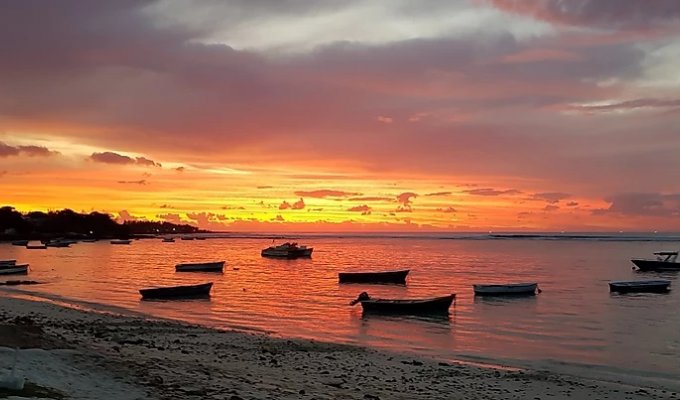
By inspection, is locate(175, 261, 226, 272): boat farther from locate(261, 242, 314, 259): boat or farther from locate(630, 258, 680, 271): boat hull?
locate(630, 258, 680, 271): boat hull

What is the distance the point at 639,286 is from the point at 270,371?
165 feet

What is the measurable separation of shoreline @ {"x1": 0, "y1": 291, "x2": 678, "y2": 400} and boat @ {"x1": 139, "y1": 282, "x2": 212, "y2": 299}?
20277 millimetres

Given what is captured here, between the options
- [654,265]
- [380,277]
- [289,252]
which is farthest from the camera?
[289,252]

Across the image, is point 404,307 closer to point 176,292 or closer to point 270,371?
point 176,292

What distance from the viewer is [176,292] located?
51.5m

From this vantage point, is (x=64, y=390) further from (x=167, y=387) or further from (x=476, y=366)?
(x=476, y=366)

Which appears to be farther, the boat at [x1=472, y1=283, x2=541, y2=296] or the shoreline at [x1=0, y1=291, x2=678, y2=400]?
the boat at [x1=472, y1=283, x2=541, y2=296]

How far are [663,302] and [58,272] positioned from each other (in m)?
67.4

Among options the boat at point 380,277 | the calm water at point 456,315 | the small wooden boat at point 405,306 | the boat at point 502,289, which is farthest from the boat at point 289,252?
the small wooden boat at point 405,306

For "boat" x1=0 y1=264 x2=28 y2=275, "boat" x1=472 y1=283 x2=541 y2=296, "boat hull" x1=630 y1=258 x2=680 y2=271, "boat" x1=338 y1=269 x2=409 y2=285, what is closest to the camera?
"boat" x1=472 y1=283 x2=541 y2=296

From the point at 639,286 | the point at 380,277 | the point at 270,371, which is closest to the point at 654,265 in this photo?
the point at 639,286

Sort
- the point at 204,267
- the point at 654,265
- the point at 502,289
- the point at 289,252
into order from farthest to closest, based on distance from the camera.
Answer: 1. the point at 289,252
2. the point at 654,265
3. the point at 204,267
4. the point at 502,289

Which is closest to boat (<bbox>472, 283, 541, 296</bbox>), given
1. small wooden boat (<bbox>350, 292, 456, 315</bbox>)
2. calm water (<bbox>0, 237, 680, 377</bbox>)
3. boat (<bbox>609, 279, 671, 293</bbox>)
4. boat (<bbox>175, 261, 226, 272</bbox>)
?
calm water (<bbox>0, 237, 680, 377</bbox>)

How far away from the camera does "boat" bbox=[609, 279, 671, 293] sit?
59875mm
